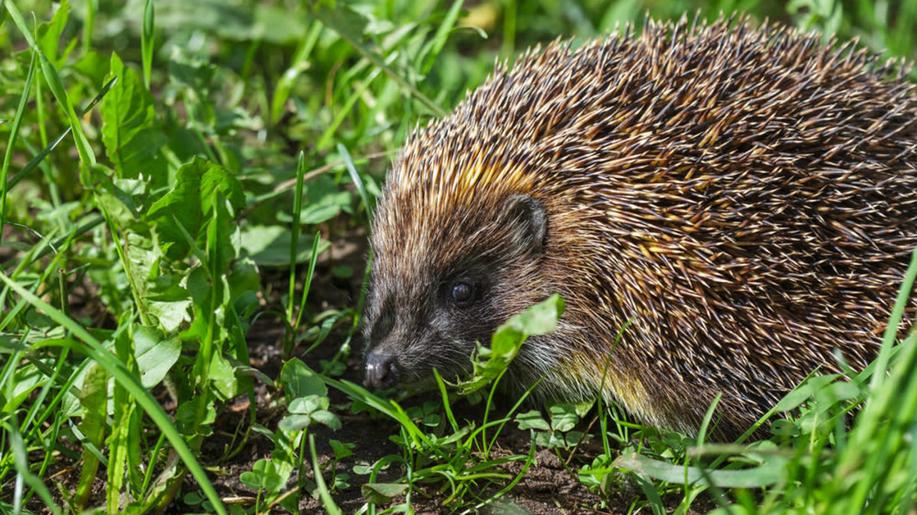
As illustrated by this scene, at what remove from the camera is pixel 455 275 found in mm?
3699

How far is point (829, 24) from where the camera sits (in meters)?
4.77

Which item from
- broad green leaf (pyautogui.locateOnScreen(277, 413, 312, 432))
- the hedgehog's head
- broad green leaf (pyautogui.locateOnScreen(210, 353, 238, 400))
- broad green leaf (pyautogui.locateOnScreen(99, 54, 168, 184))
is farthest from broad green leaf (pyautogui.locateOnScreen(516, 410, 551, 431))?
broad green leaf (pyautogui.locateOnScreen(99, 54, 168, 184))

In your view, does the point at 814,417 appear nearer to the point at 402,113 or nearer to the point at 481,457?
the point at 481,457

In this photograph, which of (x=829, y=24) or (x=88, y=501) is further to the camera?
(x=829, y=24)

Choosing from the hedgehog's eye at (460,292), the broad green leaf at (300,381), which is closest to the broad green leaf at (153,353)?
the broad green leaf at (300,381)

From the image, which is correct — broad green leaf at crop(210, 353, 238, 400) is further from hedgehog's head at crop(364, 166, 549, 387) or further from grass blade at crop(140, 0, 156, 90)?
grass blade at crop(140, 0, 156, 90)

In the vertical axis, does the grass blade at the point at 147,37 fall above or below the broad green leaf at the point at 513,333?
above

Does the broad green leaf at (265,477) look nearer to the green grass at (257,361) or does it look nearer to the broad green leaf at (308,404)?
the green grass at (257,361)

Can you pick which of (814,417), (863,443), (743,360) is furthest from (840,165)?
(863,443)

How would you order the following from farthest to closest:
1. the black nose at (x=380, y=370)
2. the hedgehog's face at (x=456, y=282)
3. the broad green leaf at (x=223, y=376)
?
the hedgehog's face at (x=456, y=282) → the black nose at (x=380, y=370) → the broad green leaf at (x=223, y=376)

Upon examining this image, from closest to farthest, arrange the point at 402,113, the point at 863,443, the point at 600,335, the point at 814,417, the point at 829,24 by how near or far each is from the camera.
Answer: the point at 863,443 → the point at 814,417 → the point at 600,335 → the point at 829,24 → the point at 402,113

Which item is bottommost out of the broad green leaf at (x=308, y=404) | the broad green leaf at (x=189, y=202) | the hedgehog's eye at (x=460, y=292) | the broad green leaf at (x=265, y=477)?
the broad green leaf at (x=265, y=477)

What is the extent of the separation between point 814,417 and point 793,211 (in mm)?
758

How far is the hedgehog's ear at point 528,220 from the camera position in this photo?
11.9ft
